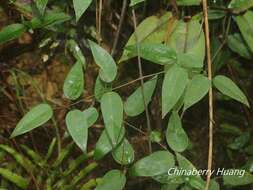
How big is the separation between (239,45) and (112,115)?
1.89 feet

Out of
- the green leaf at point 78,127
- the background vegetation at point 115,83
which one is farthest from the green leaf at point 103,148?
the green leaf at point 78,127

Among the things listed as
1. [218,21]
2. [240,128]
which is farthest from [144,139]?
[218,21]

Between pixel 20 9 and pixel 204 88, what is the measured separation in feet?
2.05

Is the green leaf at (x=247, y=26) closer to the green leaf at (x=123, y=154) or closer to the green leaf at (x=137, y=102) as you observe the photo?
the green leaf at (x=137, y=102)

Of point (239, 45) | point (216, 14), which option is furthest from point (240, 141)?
point (216, 14)

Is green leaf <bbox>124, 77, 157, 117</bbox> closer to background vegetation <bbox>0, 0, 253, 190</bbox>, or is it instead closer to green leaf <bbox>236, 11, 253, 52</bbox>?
background vegetation <bbox>0, 0, 253, 190</bbox>

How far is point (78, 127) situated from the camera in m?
0.85

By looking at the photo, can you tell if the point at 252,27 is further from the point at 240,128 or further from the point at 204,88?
the point at 240,128

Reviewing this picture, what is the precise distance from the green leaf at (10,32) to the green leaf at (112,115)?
339mm

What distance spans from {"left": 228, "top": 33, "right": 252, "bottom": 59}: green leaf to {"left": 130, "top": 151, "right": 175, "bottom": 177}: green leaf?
1.63ft

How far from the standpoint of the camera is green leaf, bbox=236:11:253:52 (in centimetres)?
111

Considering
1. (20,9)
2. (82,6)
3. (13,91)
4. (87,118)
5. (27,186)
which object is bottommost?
(27,186)

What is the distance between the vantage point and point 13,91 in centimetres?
139

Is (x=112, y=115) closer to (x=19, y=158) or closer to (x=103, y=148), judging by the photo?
(x=103, y=148)
